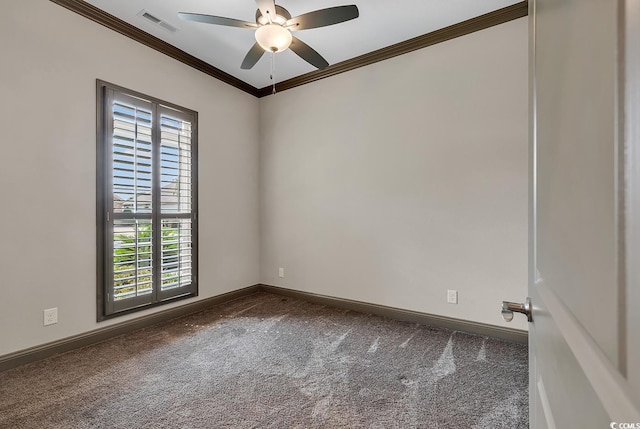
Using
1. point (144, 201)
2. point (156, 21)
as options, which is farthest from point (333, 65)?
point (144, 201)

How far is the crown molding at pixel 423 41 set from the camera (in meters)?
2.49

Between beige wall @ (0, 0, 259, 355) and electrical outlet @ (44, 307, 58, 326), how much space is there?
36 millimetres

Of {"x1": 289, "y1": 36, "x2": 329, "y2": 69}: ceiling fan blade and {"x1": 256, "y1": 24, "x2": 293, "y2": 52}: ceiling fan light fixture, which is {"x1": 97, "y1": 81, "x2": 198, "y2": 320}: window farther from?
{"x1": 289, "y1": 36, "x2": 329, "y2": 69}: ceiling fan blade

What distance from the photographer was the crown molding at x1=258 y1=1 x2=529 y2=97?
2486mm

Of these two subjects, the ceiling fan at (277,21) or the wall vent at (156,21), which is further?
the wall vent at (156,21)

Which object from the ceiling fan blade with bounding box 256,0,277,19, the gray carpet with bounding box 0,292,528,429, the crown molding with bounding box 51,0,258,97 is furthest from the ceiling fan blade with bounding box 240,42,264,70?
the gray carpet with bounding box 0,292,528,429

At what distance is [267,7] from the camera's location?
2014mm

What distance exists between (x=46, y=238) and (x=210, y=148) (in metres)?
1.81

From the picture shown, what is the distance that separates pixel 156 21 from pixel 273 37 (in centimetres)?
133

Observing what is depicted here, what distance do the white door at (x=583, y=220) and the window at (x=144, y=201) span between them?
121 inches

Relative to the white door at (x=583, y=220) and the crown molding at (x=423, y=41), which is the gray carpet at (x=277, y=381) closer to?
the white door at (x=583, y=220)

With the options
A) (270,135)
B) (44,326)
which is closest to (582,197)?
(44,326)

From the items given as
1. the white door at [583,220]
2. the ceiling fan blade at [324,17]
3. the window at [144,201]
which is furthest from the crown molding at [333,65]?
the white door at [583,220]

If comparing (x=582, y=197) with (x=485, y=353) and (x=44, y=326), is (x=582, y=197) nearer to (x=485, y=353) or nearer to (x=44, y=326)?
(x=485, y=353)
